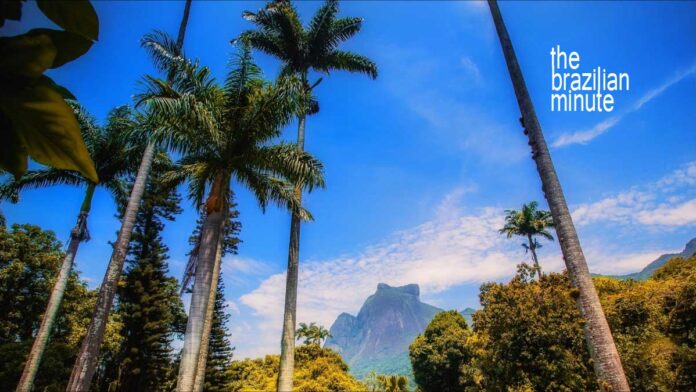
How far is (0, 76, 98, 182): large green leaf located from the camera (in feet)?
1.57

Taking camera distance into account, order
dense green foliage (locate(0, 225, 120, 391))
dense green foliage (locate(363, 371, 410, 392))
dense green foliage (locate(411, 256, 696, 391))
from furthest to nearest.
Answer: dense green foliage (locate(363, 371, 410, 392)) → dense green foliage (locate(0, 225, 120, 391)) → dense green foliage (locate(411, 256, 696, 391))

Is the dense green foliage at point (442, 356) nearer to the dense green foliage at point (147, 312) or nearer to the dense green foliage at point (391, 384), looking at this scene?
the dense green foliage at point (391, 384)

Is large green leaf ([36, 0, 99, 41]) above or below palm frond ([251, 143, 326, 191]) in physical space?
below

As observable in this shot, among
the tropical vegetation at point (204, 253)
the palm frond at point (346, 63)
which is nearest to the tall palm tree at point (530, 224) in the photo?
the tropical vegetation at point (204, 253)

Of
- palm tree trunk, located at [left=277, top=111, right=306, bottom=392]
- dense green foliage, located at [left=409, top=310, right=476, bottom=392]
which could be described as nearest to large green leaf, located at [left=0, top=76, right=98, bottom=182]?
palm tree trunk, located at [left=277, top=111, right=306, bottom=392]

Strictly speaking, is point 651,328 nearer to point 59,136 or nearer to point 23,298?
point 59,136

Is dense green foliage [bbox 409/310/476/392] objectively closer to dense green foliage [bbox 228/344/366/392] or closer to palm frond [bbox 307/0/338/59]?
dense green foliage [bbox 228/344/366/392]

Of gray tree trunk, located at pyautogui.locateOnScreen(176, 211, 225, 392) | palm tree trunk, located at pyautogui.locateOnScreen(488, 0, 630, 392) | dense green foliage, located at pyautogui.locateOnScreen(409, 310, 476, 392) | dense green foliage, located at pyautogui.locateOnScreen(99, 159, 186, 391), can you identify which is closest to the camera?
palm tree trunk, located at pyautogui.locateOnScreen(488, 0, 630, 392)

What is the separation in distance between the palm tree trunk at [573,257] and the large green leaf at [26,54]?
268 inches

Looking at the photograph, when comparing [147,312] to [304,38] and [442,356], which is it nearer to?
[304,38]

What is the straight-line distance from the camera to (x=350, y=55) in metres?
13.8

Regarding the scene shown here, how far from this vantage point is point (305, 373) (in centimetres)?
2525

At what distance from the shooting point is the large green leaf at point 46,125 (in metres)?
0.48

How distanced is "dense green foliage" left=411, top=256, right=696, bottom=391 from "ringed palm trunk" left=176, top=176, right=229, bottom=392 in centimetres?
1375
